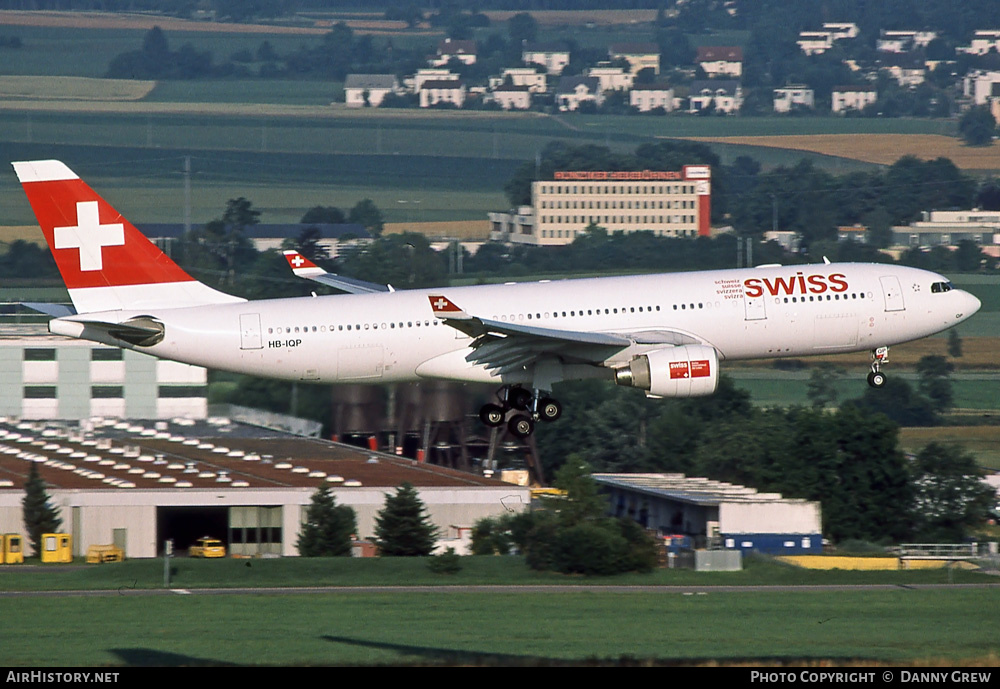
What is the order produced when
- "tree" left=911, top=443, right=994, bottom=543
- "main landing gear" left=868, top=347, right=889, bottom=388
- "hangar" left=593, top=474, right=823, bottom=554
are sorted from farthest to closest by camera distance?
1. "tree" left=911, top=443, right=994, bottom=543
2. "hangar" left=593, top=474, right=823, bottom=554
3. "main landing gear" left=868, top=347, right=889, bottom=388

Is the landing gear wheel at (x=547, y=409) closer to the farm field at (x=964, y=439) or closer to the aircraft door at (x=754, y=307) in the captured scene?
the aircraft door at (x=754, y=307)

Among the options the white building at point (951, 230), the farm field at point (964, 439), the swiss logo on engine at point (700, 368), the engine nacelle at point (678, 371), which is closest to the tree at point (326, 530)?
the engine nacelle at point (678, 371)

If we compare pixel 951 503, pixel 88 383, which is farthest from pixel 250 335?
pixel 951 503

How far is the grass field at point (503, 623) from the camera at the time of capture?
41.5 metres

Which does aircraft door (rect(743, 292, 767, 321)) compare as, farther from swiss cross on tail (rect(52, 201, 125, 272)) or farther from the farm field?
the farm field

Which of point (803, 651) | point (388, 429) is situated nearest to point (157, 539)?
point (388, 429)

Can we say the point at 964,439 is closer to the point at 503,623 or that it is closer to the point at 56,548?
the point at 56,548

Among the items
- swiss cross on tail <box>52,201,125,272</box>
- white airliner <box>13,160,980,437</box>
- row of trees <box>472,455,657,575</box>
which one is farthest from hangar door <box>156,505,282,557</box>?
swiss cross on tail <box>52,201,125,272</box>

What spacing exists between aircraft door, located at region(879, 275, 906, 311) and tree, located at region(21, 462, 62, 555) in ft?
132

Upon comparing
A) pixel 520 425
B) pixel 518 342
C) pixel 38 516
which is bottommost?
pixel 38 516

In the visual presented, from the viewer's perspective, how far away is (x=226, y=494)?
7650cm

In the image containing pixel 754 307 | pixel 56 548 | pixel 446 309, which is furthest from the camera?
pixel 56 548

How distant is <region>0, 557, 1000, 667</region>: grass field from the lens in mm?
41531

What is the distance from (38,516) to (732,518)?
3406 centimetres
